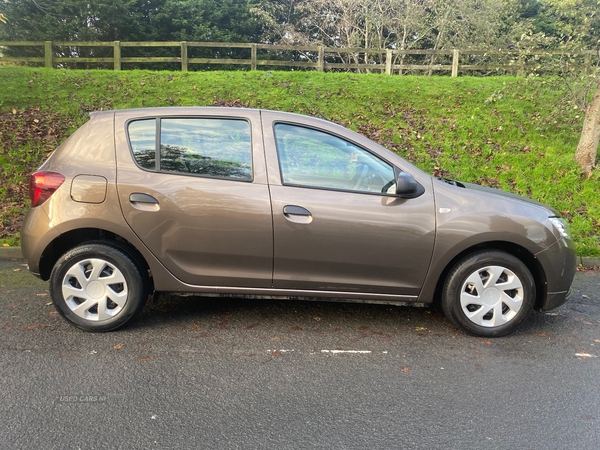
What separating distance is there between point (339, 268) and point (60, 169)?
2324mm

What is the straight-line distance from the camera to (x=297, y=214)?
12.0 ft

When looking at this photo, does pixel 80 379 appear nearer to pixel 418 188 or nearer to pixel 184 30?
pixel 418 188

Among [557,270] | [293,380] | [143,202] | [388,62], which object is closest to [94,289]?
[143,202]

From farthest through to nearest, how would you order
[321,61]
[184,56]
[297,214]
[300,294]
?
1. [184,56]
2. [321,61]
3. [300,294]
4. [297,214]

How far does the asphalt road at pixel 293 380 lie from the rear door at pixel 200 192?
0.58m

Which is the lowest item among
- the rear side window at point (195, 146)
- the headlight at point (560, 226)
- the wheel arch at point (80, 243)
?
the wheel arch at point (80, 243)

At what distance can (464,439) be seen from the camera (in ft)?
8.56

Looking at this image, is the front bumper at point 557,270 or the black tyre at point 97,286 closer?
the black tyre at point 97,286

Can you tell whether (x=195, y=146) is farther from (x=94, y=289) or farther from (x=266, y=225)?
(x=94, y=289)

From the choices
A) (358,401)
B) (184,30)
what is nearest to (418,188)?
(358,401)

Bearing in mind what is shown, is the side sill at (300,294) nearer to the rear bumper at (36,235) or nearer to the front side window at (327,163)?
the front side window at (327,163)

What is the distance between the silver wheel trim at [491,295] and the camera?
12.5 ft

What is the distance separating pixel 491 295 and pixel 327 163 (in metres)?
1.69

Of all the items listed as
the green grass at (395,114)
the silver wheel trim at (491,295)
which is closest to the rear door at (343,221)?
the silver wheel trim at (491,295)
